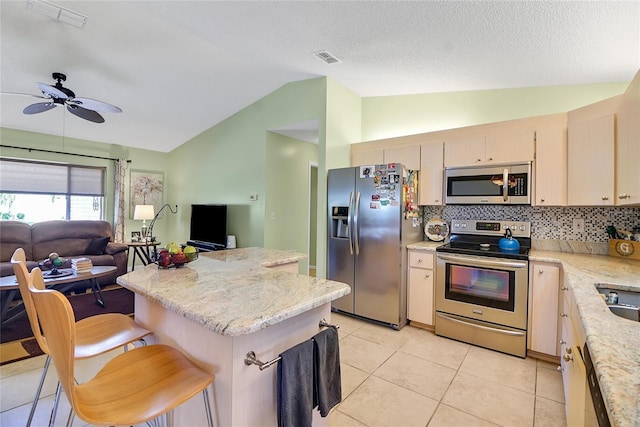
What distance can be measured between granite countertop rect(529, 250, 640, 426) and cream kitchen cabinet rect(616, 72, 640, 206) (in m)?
0.53

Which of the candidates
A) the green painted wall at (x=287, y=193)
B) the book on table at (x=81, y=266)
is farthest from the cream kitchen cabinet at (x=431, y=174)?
the book on table at (x=81, y=266)

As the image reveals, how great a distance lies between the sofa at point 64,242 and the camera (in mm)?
4211

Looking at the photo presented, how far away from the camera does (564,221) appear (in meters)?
2.86

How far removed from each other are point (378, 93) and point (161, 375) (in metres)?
3.90

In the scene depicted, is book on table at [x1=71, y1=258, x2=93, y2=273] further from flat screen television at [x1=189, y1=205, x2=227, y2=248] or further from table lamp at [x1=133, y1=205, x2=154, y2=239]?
table lamp at [x1=133, y1=205, x2=154, y2=239]

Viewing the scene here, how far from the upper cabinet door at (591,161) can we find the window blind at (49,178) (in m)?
7.20

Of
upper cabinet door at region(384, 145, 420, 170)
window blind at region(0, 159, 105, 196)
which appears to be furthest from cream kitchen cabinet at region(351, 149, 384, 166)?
window blind at region(0, 159, 105, 196)

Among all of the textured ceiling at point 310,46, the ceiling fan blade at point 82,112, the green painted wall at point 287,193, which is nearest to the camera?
the textured ceiling at point 310,46

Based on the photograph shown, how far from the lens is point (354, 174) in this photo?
343cm

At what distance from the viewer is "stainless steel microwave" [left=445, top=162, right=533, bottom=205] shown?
9.24ft

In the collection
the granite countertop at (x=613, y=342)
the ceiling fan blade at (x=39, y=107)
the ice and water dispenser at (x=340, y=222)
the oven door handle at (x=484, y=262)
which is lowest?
the oven door handle at (x=484, y=262)

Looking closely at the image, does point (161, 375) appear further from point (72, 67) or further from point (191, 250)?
point (72, 67)

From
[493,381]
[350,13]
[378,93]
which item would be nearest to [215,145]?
[378,93]

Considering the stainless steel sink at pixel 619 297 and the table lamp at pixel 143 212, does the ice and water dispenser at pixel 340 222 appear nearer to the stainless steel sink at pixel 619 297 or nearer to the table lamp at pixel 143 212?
the stainless steel sink at pixel 619 297
